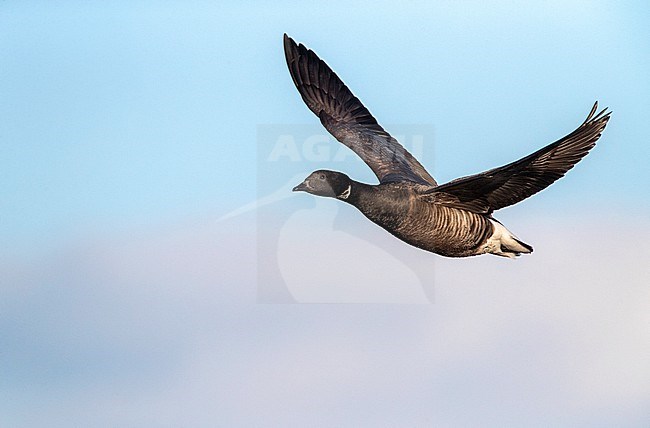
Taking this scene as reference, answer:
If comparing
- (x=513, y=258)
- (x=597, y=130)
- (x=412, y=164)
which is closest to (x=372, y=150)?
(x=412, y=164)

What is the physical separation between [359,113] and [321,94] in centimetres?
65

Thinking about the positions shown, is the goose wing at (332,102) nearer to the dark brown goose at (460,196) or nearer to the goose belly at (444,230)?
the dark brown goose at (460,196)

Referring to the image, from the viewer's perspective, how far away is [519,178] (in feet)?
39.4

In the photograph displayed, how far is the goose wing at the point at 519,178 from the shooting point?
37.8 feet

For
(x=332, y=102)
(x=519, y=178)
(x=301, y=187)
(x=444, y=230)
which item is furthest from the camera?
(x=332, y=102)

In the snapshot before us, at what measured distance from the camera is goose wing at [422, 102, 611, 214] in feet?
37.8

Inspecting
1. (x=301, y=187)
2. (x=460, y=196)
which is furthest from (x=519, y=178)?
(x=301, y=187)

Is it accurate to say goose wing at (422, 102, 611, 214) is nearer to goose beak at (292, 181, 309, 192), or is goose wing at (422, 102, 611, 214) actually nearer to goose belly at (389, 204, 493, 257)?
goose belly at (389, 204, 493, 257)

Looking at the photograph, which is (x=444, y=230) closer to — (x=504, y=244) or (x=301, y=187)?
(x=504, y=244)

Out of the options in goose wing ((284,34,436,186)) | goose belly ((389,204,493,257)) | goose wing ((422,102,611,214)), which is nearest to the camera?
goose wing ((422,102,611,214))

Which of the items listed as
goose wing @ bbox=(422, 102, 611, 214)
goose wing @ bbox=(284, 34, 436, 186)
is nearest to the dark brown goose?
goose wing @ bbox=(422, 102, 611, 214)

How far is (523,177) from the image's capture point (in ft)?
39.4

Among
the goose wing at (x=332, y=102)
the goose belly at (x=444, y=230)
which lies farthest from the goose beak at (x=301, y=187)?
the goose wing at (x=332, y=102)

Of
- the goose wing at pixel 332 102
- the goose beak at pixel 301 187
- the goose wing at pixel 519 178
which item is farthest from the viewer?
the goose wing at pixel 332 102
